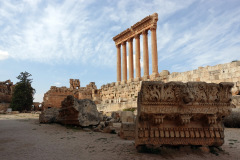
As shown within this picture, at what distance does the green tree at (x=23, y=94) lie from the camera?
93.1 feet

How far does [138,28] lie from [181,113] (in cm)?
2108

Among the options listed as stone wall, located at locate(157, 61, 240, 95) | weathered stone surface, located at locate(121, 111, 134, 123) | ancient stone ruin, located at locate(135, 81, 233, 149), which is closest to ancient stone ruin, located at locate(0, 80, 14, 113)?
weathered stone surface, located at locate(121, 111, 134, 123)

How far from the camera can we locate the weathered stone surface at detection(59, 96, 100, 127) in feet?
27.2

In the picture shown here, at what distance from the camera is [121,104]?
16578 millimetres

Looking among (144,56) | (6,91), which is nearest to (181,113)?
(144,56)

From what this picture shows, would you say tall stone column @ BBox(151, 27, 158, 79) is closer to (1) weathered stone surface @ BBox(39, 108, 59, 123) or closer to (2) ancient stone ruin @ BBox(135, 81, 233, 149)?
(1) weathered stone surface @ BBox(39, 108, 59, 123)

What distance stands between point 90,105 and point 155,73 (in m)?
12.1

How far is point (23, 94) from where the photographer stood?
28984 mm

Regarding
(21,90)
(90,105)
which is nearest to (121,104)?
(90,105)

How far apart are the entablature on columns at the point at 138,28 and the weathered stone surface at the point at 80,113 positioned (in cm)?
1578

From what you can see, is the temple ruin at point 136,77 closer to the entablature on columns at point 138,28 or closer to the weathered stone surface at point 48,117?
the entablature on columns at point 138,28

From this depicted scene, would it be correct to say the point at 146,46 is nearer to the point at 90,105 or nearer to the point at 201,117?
the point at 90,105

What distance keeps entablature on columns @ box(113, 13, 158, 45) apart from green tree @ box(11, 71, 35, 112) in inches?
676

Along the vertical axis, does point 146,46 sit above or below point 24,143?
above
